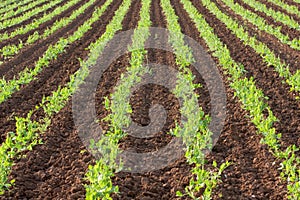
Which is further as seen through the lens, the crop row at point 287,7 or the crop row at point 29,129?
the crop row at point 287,7

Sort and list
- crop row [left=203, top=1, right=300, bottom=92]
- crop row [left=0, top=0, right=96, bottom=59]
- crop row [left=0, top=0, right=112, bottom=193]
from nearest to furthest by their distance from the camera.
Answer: crop row [left=0, top=0, right=112, bottom=193] < crop row [left=203, top=1, right=300, bottom=92] < crop row [left=0, top=0, right=96, bottom=59]

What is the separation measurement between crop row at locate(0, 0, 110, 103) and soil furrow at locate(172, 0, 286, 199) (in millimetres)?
4773

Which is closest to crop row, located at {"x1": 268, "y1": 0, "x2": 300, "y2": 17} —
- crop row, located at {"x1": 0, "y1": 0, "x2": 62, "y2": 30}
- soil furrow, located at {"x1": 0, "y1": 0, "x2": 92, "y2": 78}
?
soil furrow, located at {"x1": 0, "y1": 0, "x2": 92, "y2": 78}

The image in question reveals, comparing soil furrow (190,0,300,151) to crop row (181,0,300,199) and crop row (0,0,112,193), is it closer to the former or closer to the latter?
crop row (181,0,300,199)

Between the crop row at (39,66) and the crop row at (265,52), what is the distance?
5318mm

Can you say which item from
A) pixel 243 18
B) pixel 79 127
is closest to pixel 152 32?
pixel 243 18

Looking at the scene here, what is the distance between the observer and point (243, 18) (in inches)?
631

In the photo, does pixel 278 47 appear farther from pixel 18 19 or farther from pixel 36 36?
pixel 18 19

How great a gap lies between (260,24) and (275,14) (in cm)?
188

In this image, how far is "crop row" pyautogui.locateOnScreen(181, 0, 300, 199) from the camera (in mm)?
5316

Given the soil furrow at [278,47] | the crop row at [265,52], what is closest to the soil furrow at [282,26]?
the soil furrow at [278,47]

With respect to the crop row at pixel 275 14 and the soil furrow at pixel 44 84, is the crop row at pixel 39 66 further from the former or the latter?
the crop row at pixel 275 14

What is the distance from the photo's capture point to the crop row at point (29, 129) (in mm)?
5711

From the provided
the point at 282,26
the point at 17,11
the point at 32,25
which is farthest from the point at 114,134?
the point at 17,11
